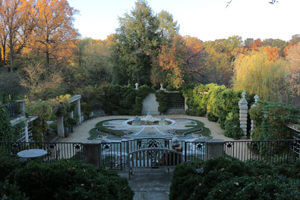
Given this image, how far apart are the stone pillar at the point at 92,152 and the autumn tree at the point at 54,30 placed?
18.4m

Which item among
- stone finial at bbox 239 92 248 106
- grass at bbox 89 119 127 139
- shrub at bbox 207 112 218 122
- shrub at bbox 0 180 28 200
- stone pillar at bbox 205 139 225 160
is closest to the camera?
shrub at bbox 0 180 28 200

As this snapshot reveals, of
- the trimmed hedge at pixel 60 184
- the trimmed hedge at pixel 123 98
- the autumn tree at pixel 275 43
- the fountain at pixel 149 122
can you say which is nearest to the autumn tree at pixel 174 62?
the trimmed hedge at pixel 123 98

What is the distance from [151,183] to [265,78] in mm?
12917

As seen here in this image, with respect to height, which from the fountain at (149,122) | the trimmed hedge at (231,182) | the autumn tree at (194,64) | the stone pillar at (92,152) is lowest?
the fountain at (149,122)

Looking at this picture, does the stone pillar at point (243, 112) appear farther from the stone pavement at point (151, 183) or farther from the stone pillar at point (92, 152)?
the stone pillar at point (92, 152)

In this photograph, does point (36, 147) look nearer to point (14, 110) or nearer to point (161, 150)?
point (14, 110)

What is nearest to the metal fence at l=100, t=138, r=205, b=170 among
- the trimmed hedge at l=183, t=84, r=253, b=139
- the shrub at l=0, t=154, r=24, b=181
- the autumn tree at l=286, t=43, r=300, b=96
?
the shrub at l=0, t=154, r=24, b=181

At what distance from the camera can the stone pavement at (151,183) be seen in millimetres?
5438

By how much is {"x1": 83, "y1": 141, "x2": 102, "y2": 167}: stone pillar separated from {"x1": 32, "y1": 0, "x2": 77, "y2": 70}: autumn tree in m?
18.4

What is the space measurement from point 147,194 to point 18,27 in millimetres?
22129

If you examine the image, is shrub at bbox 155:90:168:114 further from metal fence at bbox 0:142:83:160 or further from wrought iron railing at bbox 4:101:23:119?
wrought iron railing at bbox 4:101:23:119

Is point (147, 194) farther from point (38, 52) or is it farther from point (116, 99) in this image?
point (38, 52)

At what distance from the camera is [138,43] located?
2597 centimetres

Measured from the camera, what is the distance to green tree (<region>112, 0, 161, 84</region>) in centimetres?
2544
